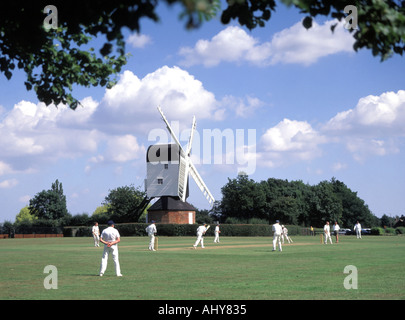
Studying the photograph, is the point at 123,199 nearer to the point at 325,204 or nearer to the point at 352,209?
the point at 325,204

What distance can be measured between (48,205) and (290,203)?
60254 millimetres

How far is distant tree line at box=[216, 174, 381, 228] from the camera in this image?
11019 cm

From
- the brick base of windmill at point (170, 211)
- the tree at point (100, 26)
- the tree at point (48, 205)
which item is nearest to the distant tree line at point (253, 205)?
the tree at point (48, 205)

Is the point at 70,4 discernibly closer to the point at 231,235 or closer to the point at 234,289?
the point at 234,289

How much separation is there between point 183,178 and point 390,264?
5848cm

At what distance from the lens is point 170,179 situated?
262 ft

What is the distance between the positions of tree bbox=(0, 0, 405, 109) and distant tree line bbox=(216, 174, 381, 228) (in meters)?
85.6

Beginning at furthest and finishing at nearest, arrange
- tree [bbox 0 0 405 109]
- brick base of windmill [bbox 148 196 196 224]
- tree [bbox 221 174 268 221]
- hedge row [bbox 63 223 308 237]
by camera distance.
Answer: tree [bbox 221 174 268 221]
brick base of windmill [bbox 148 196 196 224]
hedge row [bbox 63 223 308 237]
tree [bbox 0 0 405 109]

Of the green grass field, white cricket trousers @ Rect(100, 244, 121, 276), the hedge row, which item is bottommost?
the hedge row

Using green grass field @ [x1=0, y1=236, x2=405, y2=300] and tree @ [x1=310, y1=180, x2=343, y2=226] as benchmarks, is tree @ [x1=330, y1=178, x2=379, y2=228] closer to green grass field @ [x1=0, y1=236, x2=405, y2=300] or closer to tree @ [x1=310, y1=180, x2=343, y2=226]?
tree @ [x1=310, y1=180, x2=343, y2=226]

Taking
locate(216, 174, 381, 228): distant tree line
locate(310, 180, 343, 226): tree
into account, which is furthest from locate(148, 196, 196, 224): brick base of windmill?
locate(310, 180, 343, 226): tree

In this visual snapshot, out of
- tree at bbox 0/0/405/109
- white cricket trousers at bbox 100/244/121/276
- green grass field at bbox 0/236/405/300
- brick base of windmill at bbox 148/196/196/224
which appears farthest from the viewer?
brick base of windmill at bbox 148/196/196/224

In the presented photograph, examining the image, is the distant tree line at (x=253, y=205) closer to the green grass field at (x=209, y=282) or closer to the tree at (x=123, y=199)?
the tree at (x=123, y=199)
